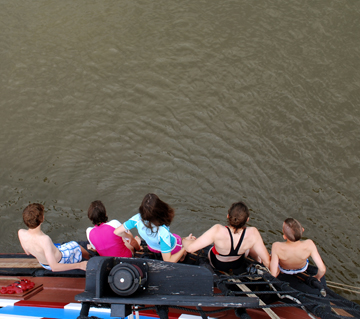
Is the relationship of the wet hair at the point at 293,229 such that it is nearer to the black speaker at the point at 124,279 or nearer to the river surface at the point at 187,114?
the black speaker at the point at 124,279

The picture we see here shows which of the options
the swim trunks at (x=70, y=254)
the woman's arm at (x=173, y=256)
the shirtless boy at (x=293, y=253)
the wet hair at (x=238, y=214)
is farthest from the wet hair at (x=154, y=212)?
the swim trunks at (x=70, y=254)

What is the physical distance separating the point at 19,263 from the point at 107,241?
5.32 ft

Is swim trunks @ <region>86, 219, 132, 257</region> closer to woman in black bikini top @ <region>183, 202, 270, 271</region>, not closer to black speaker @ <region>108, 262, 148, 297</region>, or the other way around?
woman in black bikini top @ <region>183, 202, 270, 271</region>

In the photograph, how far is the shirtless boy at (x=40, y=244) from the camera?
3529 millimetres

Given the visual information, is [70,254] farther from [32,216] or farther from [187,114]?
[187,114]

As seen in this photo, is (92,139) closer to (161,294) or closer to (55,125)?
Result: (55,125)

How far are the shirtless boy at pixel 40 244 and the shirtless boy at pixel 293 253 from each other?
2210 mm

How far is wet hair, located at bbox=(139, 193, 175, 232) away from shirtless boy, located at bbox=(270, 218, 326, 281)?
1.25 metres

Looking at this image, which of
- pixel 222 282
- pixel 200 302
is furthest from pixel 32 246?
pixel 200 302

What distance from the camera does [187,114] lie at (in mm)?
7289

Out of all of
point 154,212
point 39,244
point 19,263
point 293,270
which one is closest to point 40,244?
point 39,244

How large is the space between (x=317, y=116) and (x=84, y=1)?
7123mm

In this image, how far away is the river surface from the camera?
238 inches

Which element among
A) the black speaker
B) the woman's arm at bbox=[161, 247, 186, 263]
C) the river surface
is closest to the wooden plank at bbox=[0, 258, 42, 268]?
the river surface
